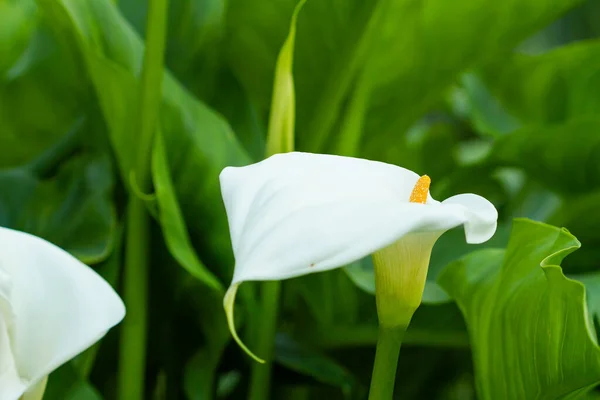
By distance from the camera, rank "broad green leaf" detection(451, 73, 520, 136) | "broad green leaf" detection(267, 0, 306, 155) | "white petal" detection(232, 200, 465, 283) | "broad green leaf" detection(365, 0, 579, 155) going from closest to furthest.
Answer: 1. "white petal" detection(232, 200, 465, 283)
2. "broad green leaf" detection(267, 0, 306, 155)
3. "broad green leaf" detection(365, 0, 579, 155)
4. "broad green leaf" detection(451, 73, 520, 136)

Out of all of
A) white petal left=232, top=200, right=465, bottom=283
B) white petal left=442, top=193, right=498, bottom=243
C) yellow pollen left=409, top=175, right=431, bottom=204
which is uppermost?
→ white petal left=232, top=200, right=465, bottom=283

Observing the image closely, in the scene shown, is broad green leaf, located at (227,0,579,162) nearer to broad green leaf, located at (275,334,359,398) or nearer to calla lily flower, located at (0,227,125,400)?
broad green leaf, located at (275,334,359,398)

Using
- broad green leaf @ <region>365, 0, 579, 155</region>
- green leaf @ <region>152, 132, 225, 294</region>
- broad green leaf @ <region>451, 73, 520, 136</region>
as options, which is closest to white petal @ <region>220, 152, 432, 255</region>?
green leaf @ <region>152, 132, 225, 294</region>

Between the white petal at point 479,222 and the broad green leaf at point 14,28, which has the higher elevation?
the white petal at point 479,222

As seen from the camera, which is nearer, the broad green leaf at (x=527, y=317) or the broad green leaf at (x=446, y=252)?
the broad green leaf at (x=527, y=317)

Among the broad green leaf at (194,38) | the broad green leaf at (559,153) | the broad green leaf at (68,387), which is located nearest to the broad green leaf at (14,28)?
the broad green leaf at (194,38)

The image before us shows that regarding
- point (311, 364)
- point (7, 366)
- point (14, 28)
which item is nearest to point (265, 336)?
point (311, 364)

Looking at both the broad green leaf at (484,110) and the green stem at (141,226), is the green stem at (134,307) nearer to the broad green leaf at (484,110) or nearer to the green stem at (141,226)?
the green stem at (141,226)

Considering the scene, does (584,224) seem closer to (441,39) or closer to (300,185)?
(441,39)
